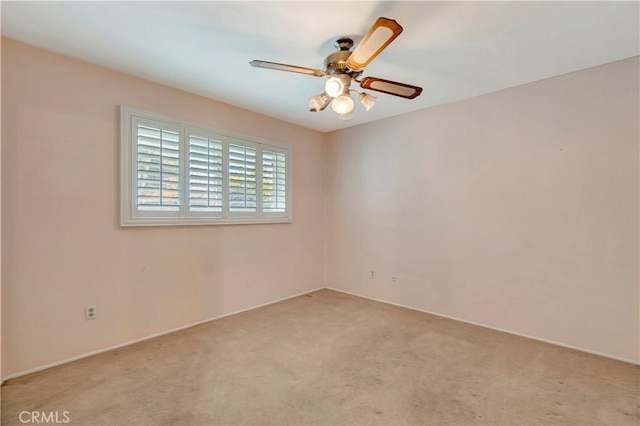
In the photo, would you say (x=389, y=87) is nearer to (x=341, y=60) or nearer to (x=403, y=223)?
(x=341, y=60)

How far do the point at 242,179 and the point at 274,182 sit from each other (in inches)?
21.0

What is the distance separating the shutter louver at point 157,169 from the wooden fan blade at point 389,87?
6.70 ft

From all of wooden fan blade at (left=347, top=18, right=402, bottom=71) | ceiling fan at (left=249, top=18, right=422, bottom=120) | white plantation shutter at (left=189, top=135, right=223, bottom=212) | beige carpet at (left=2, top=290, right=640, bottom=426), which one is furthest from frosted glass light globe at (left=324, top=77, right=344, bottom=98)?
beige carpet at (left=2, top=290, right=640, bottom=426)

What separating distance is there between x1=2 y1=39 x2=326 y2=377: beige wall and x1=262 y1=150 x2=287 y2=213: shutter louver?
71 cm

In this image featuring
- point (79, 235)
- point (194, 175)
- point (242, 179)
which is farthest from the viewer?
point (242, 179)

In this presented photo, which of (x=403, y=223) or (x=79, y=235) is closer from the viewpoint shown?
(x=79, y=235)

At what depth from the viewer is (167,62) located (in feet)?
8.37

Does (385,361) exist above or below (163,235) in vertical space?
below

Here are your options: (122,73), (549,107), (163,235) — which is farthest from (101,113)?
(549,107)

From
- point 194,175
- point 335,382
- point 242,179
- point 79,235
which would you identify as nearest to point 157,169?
point 194,175

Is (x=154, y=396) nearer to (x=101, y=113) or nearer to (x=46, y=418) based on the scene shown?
(x=46, y=418)

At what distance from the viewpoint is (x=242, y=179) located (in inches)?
145

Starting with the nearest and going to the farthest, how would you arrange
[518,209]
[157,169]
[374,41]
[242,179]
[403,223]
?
1. [374,41]
2. [157,169]
3. [518,209]
4. [242,179]
5. [403,223]

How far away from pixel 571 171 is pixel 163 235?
13.1 feet
